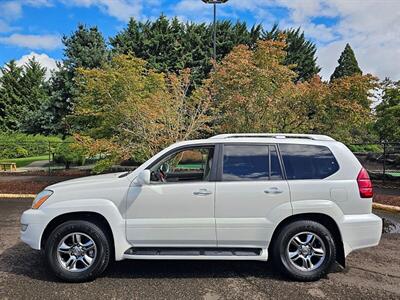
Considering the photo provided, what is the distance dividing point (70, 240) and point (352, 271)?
3.47 m

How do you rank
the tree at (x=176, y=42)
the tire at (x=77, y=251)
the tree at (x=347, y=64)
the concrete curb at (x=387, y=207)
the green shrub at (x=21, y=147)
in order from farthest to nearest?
the tree at (x=347, y=64), the tree at (x=176, y=42), the green shrub at (x=21, y=147), the concrete curb at (x=387, y=207), the tire at (x=77, y=251)

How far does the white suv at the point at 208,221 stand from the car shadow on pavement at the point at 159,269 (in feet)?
0.96

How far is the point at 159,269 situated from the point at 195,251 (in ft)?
2.14

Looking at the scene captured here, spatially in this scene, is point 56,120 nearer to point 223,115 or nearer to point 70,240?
point 223,115

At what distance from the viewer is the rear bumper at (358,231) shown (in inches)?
166

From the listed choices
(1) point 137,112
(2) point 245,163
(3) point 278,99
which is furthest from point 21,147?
(2) point 245,163

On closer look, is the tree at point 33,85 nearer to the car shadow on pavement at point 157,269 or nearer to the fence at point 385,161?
the fence at point 385,161

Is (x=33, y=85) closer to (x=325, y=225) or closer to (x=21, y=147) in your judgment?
(x=21, y=147)

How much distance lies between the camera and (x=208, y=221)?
419 cm

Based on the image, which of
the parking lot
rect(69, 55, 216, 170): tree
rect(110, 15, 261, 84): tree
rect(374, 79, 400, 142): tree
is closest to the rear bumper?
the parking lot

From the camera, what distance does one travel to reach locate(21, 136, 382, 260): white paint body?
165 inches

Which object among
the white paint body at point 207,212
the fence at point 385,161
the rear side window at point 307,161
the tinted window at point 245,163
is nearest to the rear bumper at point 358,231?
the white paint body at point 207,212

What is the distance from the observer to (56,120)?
28.1 metres

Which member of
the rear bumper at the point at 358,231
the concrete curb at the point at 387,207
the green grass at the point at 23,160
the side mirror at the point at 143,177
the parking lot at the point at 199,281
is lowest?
the parking lot at the point at 199,281
